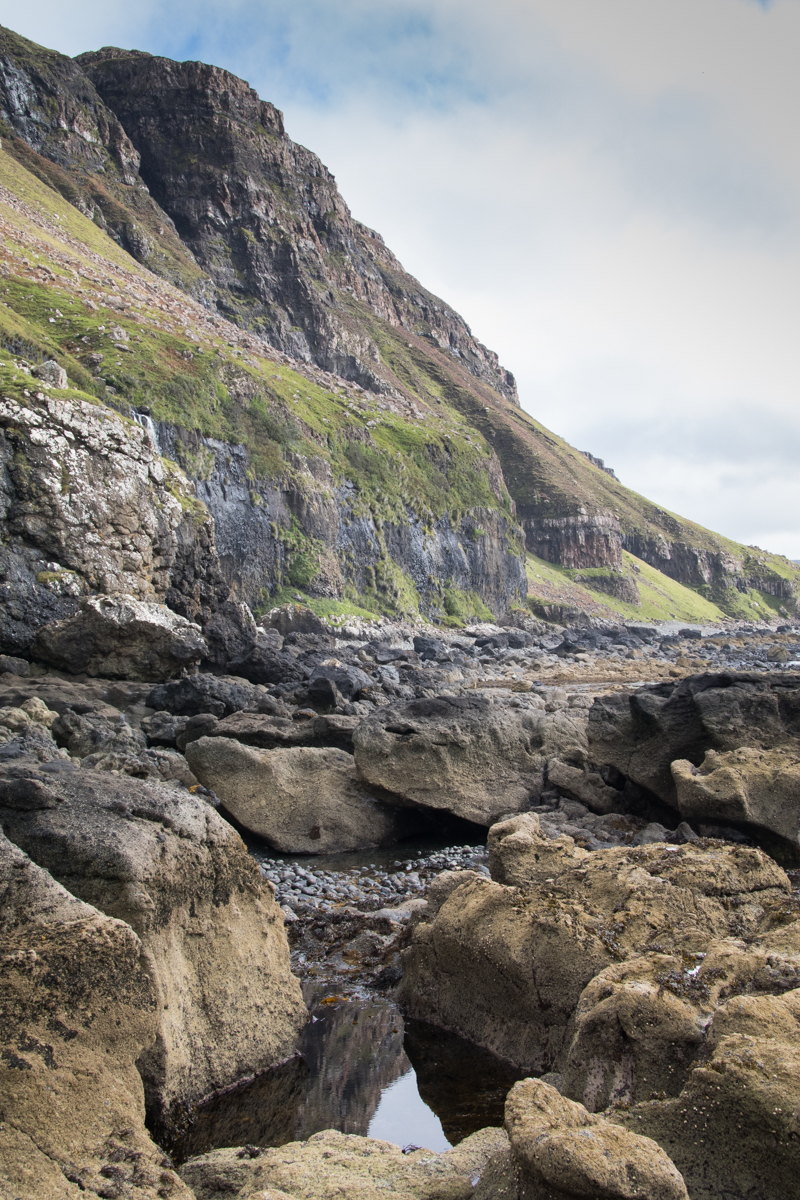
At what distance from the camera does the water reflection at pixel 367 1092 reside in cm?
512

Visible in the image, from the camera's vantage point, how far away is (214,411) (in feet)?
167

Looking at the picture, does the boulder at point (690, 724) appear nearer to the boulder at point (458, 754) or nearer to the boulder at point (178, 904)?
the boulder at point (458, 754)

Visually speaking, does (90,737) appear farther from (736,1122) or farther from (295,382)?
(295,382)

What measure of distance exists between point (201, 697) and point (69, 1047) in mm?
14899

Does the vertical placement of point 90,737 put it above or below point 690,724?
below

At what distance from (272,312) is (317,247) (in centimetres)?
2116

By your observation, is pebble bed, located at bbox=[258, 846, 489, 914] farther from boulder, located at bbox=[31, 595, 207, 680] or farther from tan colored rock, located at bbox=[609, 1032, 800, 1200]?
boulder, located at bbox=[31, 595, 207, 680]

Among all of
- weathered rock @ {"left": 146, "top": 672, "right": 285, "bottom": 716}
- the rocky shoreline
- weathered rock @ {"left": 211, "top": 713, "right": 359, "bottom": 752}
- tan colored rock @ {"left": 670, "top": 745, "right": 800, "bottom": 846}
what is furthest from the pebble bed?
weathered rock @ {"left": 146, "top": 672, "right": 285, "bottom": 716}

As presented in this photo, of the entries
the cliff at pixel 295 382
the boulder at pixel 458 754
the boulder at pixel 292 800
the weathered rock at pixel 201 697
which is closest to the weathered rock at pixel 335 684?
the weathered rock at pixel 201 697

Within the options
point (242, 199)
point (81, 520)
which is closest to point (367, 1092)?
point (81, 520)

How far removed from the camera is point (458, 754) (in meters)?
12.2

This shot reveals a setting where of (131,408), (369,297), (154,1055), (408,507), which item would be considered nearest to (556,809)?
(154,1055)

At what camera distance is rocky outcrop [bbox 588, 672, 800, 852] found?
31.0 ft

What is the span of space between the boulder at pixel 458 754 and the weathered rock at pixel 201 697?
252 inches
